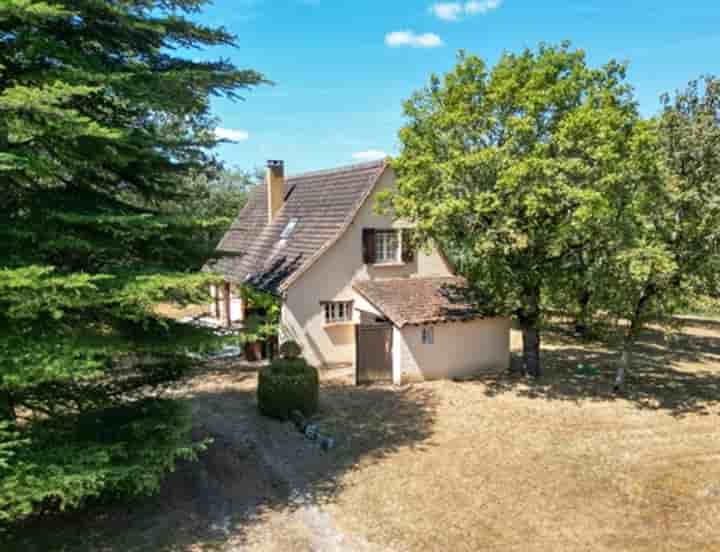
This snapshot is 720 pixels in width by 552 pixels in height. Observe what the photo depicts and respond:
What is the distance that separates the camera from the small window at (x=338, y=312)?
769 inches

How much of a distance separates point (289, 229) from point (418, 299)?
6.99 m

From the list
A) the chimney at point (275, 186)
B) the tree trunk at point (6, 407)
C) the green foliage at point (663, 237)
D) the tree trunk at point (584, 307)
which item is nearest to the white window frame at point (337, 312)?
the chimney at point (275, 186)

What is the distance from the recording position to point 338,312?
19.7 m

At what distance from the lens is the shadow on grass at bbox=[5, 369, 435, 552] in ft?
28.9

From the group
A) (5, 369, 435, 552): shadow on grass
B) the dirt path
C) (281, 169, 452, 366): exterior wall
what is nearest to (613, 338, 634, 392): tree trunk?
(5, 369, 435, 552): shadow on grass

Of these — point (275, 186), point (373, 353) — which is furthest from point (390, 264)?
point (275, 186)

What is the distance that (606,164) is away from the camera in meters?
13.9

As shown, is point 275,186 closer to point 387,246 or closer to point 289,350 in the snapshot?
point 387,246

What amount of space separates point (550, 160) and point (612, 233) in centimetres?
304

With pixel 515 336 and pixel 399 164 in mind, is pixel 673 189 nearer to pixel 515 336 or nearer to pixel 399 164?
pixel 399 164

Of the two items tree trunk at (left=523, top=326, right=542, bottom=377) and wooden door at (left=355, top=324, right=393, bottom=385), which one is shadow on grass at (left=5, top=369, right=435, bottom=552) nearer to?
wooden door at (left=355, top=324, right=393, bottom=385)

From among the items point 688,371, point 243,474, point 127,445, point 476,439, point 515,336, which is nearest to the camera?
point 127,445

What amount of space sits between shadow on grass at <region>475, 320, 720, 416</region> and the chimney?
12687 mm

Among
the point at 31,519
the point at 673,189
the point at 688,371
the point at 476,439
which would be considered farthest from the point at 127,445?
the point at 688,371
